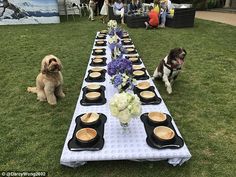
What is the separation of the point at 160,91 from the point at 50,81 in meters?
2.06

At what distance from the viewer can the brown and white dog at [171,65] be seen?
438 centimetres

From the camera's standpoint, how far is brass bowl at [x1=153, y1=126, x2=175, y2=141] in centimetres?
287

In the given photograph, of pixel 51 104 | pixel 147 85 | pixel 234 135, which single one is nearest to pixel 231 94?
pixel 234 135

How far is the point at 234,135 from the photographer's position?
361cm

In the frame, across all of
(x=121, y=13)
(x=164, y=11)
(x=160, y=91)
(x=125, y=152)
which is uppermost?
(x=164, y=11)

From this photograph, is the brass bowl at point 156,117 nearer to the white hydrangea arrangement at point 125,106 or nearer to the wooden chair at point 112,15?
the white hydrangea arrangement at point 125,106

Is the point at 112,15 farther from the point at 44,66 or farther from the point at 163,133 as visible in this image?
the point at 163,133

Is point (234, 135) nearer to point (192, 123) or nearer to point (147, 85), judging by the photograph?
point (192, 123)

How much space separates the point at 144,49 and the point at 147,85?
12.7 feet

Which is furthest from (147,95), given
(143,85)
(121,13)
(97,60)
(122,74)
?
(121,13)

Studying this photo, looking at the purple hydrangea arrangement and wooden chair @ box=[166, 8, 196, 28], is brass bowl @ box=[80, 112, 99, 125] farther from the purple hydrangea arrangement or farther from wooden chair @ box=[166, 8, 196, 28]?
wooden chair @ box=[166, 8, 196, 28]

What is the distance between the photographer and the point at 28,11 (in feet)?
40.7

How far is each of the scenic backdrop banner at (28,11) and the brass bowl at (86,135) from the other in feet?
35.2

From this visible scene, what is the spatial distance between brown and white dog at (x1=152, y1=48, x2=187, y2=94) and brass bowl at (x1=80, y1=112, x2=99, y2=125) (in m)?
1.86
